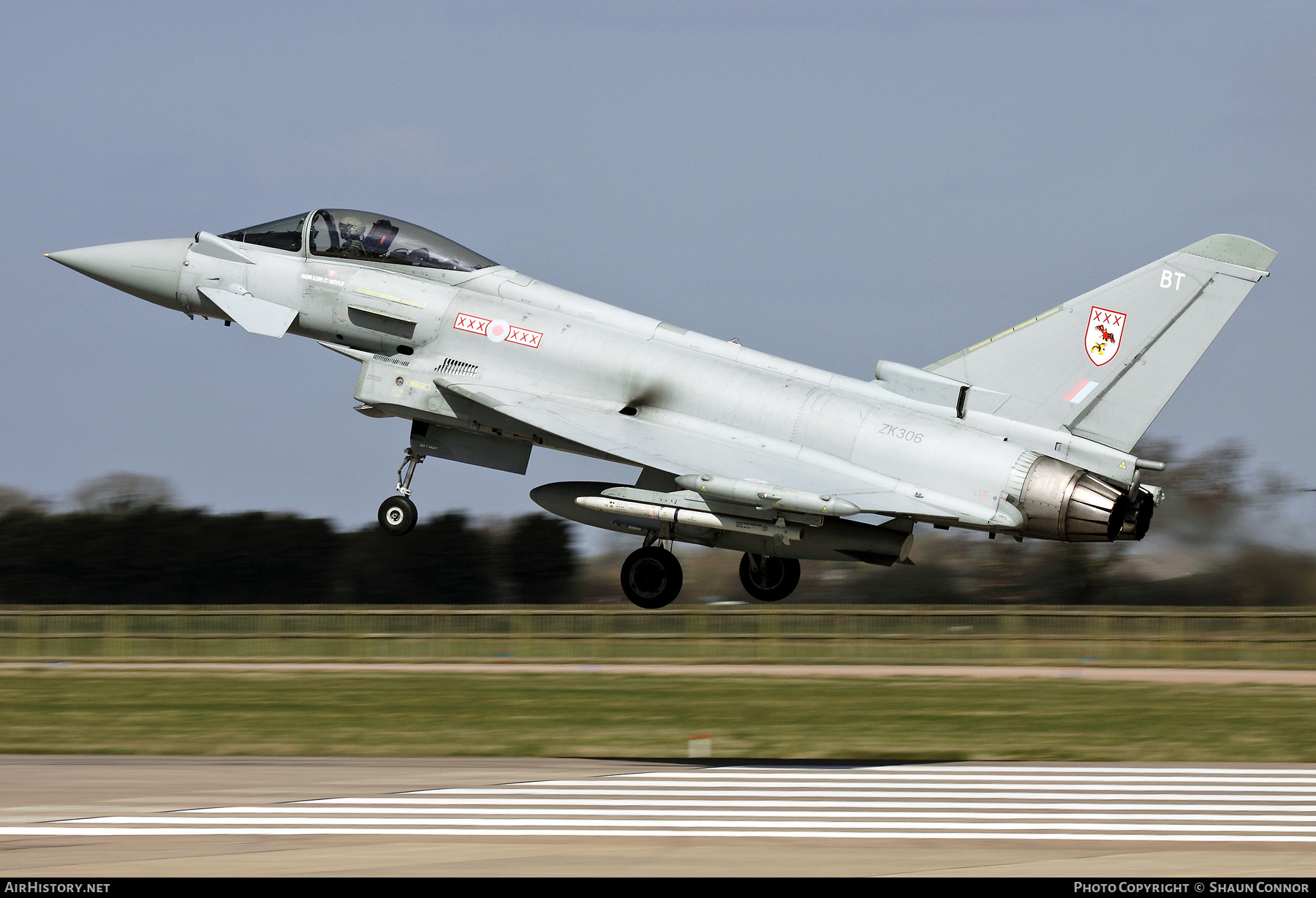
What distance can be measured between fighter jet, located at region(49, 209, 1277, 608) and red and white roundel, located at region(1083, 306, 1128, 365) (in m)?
0.03

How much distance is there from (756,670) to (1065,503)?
20.2m

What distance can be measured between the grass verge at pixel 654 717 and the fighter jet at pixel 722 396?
16.5 feet

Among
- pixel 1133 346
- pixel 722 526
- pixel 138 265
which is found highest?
pixel 138 265

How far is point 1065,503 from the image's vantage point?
18.0 metres

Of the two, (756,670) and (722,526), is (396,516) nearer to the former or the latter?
(722,526)

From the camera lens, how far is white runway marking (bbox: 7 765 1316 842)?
1468 cm

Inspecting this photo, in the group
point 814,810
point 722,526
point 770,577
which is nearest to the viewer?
point 814,810

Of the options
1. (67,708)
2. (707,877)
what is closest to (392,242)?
(707,877)

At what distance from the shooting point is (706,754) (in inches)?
875

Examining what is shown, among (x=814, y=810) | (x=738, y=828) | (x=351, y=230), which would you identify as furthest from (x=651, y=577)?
(x=351, y=230)
